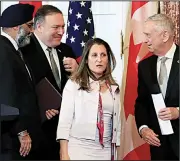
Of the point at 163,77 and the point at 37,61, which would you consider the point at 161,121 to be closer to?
the point at 163,77

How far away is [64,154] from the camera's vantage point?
6.99 feet

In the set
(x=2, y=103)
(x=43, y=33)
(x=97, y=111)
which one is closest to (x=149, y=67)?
(x=97, y=111)

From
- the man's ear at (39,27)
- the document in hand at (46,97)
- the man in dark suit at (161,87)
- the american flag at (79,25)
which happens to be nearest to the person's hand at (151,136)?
the man in dark suit at (161,87)

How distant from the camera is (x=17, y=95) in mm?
2285

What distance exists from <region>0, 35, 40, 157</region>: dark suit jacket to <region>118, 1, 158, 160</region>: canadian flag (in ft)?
2.94

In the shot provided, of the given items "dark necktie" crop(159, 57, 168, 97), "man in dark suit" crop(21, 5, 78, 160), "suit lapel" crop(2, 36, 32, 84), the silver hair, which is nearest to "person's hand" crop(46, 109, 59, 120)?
"man in dark suit" crop(21, 5, 78, 160)

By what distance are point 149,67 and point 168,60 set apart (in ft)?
0.41

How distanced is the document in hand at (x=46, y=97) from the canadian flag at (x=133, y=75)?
0.74 meters

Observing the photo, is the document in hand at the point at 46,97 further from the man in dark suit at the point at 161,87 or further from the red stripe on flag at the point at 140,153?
the red stripe on flag at the point at 140,153

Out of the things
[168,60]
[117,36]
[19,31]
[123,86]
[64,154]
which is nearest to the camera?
[64,154]

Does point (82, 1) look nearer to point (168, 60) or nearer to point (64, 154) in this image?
point (168, 60)

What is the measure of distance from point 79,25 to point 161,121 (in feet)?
3.94

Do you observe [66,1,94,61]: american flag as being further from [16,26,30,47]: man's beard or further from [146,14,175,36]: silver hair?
[146,14,175,36]: silver hair

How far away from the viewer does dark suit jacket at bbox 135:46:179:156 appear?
224cm
